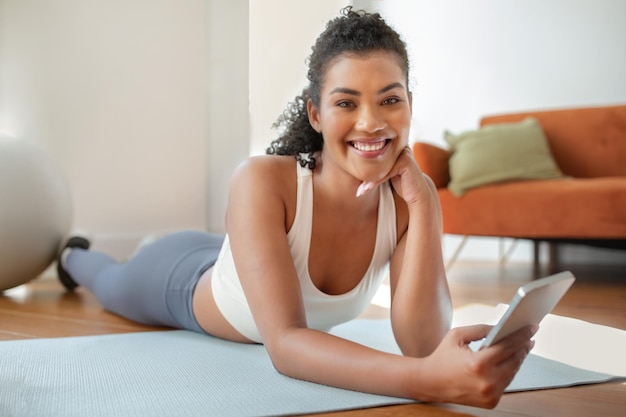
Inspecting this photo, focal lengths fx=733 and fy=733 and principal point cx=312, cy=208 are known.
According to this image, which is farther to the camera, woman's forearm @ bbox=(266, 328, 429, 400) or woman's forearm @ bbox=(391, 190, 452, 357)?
woman's forearm @ bbox=(391, 190, 452, 357)

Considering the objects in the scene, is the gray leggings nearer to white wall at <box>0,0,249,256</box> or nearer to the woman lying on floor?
the woman lying on floor

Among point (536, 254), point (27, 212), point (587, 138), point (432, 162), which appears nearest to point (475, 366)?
point (27, 212)

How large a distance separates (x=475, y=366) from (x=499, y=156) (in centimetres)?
303

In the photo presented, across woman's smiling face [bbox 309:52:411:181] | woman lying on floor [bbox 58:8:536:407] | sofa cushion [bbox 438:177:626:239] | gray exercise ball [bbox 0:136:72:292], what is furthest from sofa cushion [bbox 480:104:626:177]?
woman's smiling face [bbox 309:52:411:181]

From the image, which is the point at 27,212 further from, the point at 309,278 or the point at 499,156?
the point at 499,156

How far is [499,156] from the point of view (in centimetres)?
395

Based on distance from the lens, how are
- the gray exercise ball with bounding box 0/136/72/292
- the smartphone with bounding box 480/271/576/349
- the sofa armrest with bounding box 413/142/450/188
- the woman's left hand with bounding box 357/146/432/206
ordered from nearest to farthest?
the smartphone with bounding box 480/271/576/349 < the woman's left hand with bounding box 357/146/432/206 < the gray exercise ball with bounding box 0/136/72/292 < the sofa armrest with bounding box 413/142/450/188

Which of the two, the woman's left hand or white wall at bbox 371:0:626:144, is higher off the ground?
white wall at bbox 371:0:626:144

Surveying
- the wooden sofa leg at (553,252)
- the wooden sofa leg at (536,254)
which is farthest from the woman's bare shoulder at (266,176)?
the wooden sofa leg at (553,252)

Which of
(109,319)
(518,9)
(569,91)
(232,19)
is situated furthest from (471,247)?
(109,319)

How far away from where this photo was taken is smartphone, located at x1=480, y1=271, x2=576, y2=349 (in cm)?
97

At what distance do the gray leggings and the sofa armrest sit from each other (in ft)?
5.99

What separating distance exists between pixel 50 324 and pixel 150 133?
180 cm

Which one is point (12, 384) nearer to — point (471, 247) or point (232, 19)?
point (232, 19)
